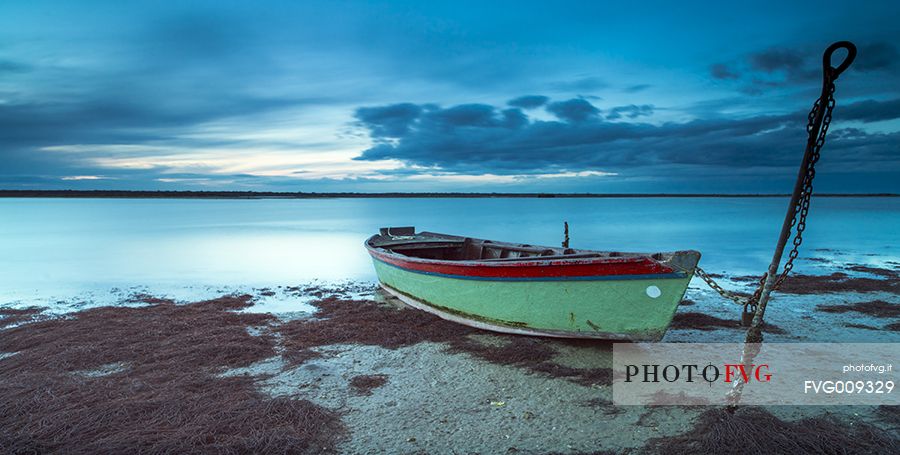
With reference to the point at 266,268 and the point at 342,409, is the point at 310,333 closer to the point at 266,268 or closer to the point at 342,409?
the point at 342,409

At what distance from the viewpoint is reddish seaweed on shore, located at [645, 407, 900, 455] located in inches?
200

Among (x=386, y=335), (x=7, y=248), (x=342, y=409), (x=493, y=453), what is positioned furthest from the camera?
(x=7, y=248)

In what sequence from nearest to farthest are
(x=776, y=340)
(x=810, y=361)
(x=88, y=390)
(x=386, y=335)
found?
(x=88, y=390) → (x=810, y=361) → (x=776, y=340) → (x=386, y=335)

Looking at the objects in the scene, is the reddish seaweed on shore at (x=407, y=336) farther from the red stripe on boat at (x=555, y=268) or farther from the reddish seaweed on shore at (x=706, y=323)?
the reddish seaweed on shore at (x=706, y=323)

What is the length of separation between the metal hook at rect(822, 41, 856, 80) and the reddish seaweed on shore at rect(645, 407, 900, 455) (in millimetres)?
3428

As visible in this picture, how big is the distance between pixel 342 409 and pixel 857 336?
8853 mm

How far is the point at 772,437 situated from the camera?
5.27m

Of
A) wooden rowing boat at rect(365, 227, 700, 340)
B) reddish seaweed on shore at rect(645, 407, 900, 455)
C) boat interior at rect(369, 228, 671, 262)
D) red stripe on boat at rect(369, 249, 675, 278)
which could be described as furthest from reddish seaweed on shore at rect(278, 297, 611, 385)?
boat interior at rect(369, 228, 671, 262)

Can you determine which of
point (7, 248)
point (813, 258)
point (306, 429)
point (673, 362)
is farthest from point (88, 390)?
point (7, 248)

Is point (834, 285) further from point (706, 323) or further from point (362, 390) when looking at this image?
point (362, 390)

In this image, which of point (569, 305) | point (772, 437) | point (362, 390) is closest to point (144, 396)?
point (362, 390)

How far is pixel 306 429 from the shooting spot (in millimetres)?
5703

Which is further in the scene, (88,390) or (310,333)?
(310,333)

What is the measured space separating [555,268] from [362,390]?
3208 mm
